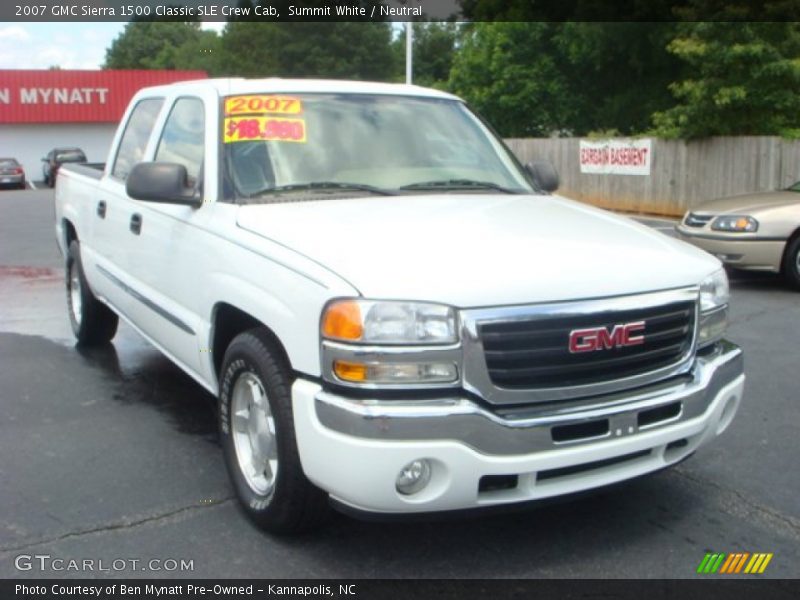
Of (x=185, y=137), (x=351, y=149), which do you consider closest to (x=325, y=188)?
(x=351, y=149)

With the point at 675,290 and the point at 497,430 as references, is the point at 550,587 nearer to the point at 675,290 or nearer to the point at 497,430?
the point at 497,430

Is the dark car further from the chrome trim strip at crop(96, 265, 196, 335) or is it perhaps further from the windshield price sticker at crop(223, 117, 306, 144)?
the windshield price sticker at crop(223, 117, 306, 144)

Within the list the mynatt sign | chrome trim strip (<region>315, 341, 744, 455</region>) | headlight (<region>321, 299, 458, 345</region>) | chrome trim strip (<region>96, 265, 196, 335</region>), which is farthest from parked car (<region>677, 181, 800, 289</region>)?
the mynatt sign

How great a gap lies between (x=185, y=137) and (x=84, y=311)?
2339 mm

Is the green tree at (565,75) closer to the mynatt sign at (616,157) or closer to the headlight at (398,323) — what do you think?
the mynatt sign at (616,157)

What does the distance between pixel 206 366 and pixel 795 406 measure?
11.6ft

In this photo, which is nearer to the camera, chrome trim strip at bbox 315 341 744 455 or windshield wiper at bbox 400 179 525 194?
chrome trim strip at bbox 315 341 744 455

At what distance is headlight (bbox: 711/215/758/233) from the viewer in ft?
31.4

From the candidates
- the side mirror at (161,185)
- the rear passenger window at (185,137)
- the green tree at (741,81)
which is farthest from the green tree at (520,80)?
the side mirror at (161,185)

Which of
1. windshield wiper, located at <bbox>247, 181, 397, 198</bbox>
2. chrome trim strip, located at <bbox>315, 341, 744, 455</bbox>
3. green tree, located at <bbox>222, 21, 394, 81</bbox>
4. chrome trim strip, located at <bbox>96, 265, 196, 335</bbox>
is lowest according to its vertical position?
chrome trim strip, located at <bbox>315, 341, 744, 455</bbox>

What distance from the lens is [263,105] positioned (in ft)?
14.9

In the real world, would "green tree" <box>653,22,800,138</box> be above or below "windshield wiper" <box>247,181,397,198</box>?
above

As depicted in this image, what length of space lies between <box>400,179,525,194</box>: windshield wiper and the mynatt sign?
15.3 meters

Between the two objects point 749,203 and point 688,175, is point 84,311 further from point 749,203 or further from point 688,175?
point 688,175
